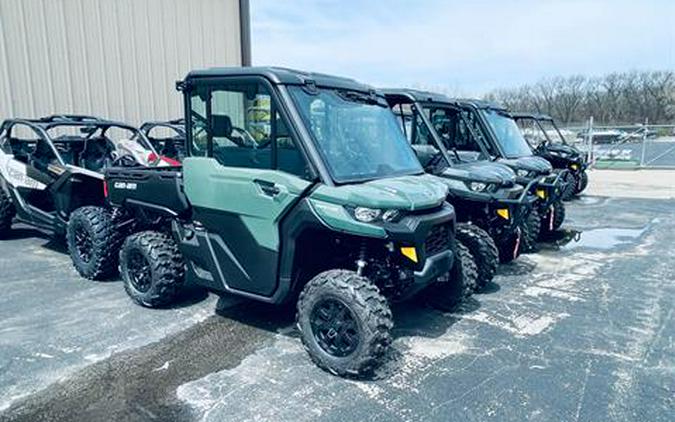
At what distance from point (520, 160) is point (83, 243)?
587cm

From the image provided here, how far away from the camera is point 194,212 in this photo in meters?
4.19

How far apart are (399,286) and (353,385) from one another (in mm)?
773

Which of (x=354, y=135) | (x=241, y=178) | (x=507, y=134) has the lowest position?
(x=241, y=178)

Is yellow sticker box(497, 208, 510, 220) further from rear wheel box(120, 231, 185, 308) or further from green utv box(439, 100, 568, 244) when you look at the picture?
rear wheel box(120, 231, 185, 308)

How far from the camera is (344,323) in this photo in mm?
3463

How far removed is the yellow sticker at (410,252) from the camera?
11.2 ft

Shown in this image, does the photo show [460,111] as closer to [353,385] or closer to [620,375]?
[620,375]

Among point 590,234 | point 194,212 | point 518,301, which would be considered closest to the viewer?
point 194,212

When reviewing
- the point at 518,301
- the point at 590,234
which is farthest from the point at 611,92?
the point at 518,301

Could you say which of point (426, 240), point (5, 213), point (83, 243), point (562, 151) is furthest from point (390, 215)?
point (562, 151)

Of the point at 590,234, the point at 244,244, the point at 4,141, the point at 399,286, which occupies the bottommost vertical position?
the point at 590,234

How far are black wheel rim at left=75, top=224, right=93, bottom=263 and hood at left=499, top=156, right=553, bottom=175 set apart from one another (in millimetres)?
5376

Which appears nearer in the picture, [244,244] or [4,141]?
[244,244]

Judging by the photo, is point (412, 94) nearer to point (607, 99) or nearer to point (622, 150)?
point (622, 150)
